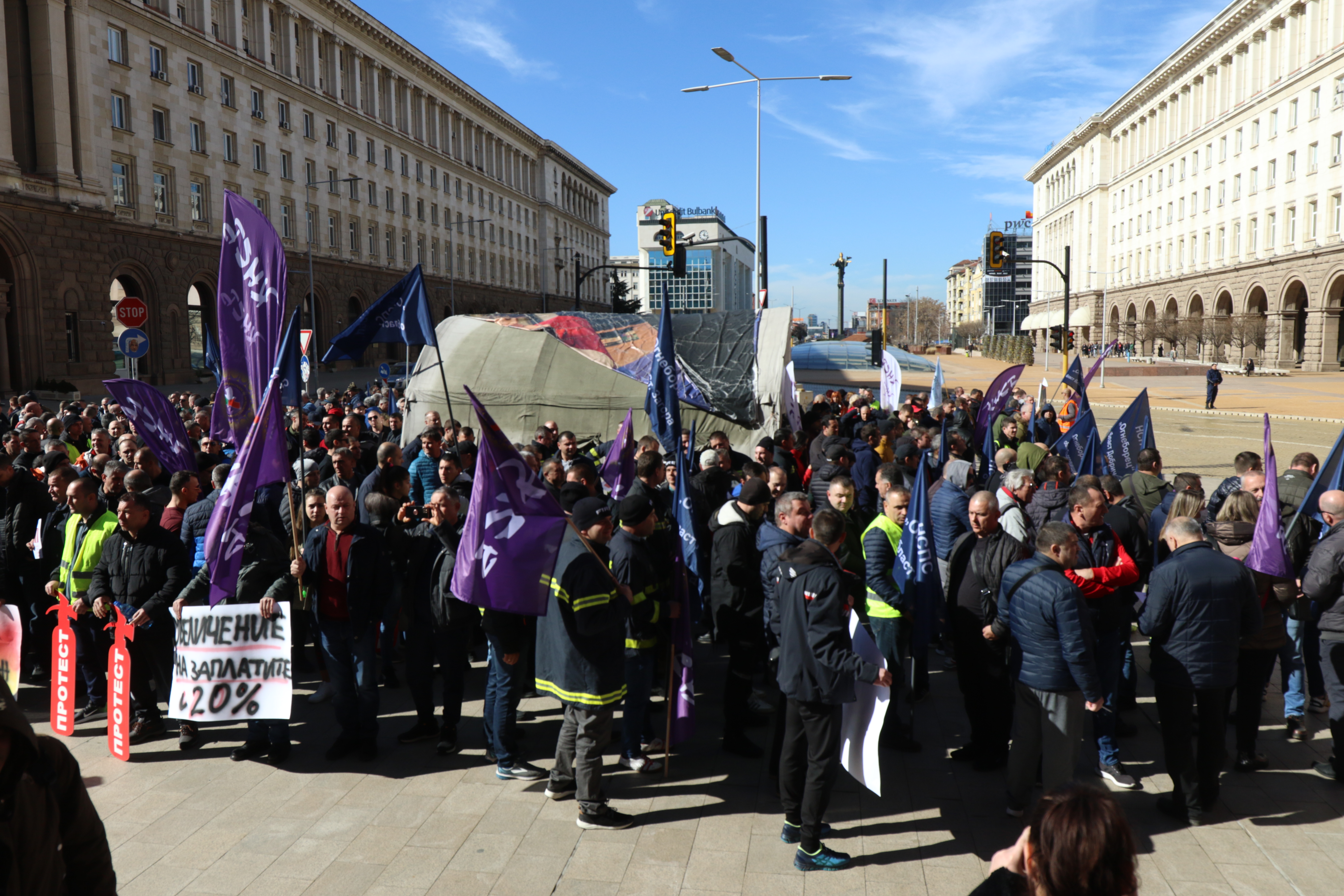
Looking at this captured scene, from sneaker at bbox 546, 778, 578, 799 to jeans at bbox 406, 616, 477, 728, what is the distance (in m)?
1.03

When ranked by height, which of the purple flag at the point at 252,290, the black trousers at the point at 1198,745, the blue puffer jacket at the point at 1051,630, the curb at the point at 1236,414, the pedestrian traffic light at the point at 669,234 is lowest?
the black trousers at the point at 1198,745

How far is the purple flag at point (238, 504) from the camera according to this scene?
Result: 5531mm

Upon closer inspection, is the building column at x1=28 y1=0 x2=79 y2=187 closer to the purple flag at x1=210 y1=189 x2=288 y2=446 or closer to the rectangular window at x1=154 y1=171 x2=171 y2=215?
the rectangular window at x1=154 y1=171 x2=171 y2=215

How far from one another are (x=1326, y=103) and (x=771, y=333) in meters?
48.0

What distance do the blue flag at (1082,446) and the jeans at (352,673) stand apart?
7.61 meters

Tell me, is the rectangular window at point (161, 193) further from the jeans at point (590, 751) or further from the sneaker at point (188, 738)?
the jeans at point (590, 751)

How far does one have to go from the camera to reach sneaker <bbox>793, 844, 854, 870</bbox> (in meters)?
4.54

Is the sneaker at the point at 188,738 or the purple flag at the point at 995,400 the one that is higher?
the purple flag at the point at 995,400

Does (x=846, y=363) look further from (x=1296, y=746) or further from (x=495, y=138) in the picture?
(x=1296, y=746)

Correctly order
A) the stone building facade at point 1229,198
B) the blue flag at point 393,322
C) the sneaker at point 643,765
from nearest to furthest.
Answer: the sneaker at point 643,765 → the blue flag at point 393,322 → the stone building facade at point 1229,198

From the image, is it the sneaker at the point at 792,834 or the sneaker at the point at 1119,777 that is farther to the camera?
the sneaker at the point at 1119,777

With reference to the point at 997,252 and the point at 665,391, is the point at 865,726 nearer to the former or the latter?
the point at 665,391

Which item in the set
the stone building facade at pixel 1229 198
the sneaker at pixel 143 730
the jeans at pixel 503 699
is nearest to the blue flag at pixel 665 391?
the jeans at pixel 503 699

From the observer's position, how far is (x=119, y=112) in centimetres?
3522
